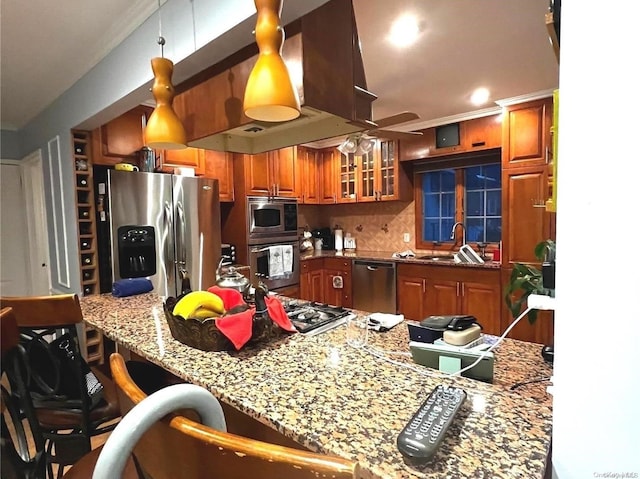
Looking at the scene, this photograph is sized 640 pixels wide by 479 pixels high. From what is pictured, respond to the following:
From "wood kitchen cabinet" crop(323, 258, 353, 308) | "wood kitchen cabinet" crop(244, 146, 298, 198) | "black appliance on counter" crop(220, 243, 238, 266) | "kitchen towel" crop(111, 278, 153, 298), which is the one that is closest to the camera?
"kitchen towel" crop(111, 278, 153, 298)

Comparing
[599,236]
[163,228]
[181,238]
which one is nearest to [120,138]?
[163,228]

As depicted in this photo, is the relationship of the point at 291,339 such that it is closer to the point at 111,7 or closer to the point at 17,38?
the point at 111,7

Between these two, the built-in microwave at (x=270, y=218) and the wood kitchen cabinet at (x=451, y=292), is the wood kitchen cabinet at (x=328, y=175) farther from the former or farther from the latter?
the wood kitchen cabinet at (x=451, y=292)

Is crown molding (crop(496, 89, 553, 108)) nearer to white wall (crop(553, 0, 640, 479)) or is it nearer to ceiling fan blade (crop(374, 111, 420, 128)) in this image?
ceiling fan blade (crop(374, 111, 420, 128))

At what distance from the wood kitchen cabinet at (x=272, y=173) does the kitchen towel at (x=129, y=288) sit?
1.79m

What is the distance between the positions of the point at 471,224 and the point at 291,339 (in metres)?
3.25

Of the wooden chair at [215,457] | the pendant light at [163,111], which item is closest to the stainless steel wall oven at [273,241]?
the pendant light at [163,111]

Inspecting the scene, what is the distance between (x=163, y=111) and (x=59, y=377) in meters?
1.05

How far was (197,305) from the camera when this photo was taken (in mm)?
1175

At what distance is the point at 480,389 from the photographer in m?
0.85

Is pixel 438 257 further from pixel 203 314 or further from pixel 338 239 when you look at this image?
pixel 203 314

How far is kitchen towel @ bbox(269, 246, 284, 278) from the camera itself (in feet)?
11.9

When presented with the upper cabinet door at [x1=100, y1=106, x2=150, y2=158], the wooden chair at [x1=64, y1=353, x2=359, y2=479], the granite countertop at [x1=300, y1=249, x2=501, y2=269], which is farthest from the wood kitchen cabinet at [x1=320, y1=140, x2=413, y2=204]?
the wooden chair at [x1=64, y1=353, x2=359, y2=479]

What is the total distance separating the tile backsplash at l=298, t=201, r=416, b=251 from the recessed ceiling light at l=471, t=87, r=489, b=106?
142 centimetres
